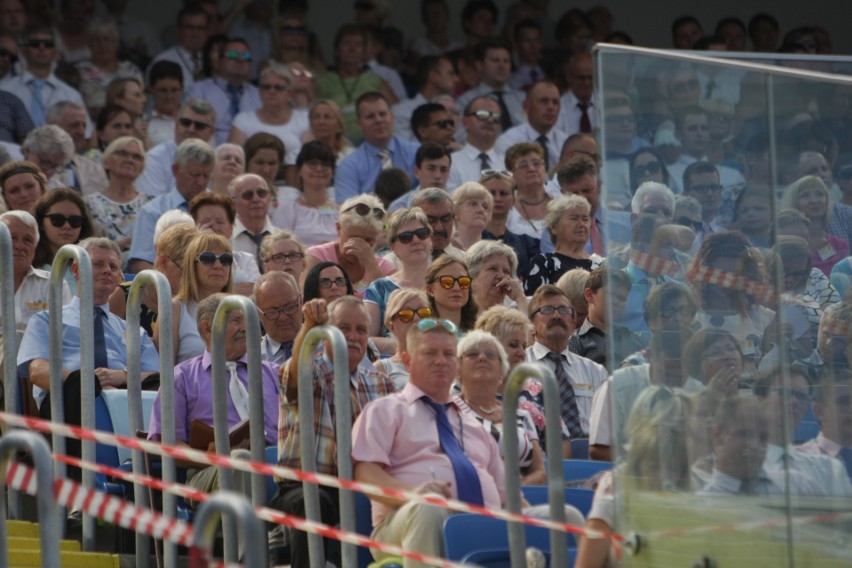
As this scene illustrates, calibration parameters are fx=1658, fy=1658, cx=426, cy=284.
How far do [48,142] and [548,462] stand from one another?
19.5 feet

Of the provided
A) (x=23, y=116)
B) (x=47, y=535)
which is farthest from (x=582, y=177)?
(x=47, y=535)

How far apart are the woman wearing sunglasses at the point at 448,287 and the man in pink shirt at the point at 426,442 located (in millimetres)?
1425

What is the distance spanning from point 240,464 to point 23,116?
278 inches

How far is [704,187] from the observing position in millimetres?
5203

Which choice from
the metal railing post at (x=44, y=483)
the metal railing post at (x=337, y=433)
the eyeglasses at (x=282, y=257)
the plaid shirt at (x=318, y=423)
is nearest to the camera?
the metal railing post at (x=44, y=483)

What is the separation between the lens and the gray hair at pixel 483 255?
884cm

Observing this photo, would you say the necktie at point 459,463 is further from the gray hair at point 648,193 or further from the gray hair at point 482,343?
the gray hair at point 648,193

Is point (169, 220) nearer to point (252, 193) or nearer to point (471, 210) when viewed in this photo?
point (252, 193)

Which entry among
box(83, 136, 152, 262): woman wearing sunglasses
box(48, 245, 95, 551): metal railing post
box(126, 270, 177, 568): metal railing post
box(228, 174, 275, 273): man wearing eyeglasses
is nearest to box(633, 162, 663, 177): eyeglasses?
box(126, 270, 177, 568): metal railing post

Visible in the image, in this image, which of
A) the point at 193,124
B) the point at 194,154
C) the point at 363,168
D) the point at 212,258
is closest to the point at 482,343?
the point at 212,258

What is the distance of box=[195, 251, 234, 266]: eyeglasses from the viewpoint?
8.19 meters

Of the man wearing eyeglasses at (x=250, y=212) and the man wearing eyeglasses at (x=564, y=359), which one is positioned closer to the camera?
the man wearing eyeglasses at (x=564, y=359)

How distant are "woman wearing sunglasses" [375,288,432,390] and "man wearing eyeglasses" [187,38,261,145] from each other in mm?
5515

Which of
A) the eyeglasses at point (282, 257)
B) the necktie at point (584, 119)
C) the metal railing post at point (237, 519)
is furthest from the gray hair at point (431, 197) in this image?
the metal railing post at point (237, 519)
